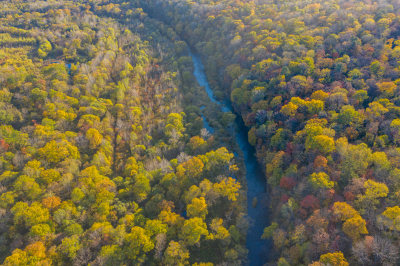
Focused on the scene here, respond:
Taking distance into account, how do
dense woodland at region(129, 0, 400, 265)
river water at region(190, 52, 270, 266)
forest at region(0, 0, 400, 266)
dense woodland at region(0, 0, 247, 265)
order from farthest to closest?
river water at region(190, 52, 270, 266), dense woodland at region(0, 0, 247, 265), forest at region(0, 0, 400, 266), dense woodland at region(129, 0, 400, 265)

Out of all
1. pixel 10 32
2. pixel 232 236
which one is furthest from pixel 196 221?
pixel 10 32

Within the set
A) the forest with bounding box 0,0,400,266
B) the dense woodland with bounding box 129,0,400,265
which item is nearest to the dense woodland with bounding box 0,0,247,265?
the forest with bounding box 0,0,400,266

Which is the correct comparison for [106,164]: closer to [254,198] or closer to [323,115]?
[254,198]

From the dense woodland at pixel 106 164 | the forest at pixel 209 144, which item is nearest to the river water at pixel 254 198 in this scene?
the forest at pixel 209 144

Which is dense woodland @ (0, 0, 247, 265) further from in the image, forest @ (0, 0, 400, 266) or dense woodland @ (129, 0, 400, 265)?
dense woodland @ (129, 0, 400, 265)

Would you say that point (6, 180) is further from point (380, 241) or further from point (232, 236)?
point (380, 241)
